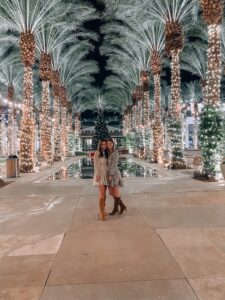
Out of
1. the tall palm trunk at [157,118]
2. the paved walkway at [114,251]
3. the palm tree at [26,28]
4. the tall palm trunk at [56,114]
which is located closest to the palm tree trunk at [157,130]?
the tall palm trunk at [157,118]

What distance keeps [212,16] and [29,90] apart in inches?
499

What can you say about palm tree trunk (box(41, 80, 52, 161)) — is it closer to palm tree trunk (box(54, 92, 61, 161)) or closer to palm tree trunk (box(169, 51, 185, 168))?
palm tree trunk (box(54, 92, 61, 161))

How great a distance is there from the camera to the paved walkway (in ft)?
13.4

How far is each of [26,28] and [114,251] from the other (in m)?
19.7

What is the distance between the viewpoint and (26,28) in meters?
21.8

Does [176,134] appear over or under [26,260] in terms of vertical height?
over

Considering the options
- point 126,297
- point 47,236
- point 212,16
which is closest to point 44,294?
point 126,297

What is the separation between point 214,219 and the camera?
758 cm

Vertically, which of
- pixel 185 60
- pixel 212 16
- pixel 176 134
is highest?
pixel 185 60

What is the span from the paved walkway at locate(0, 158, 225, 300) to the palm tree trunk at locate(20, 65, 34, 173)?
11632 mm

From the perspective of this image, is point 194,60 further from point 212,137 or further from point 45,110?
point 212,137

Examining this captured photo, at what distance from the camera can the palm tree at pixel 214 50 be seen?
14.8 metres

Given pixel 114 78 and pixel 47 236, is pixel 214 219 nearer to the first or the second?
pixel 47 236

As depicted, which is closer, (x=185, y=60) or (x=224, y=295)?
(x=224, y=295)
